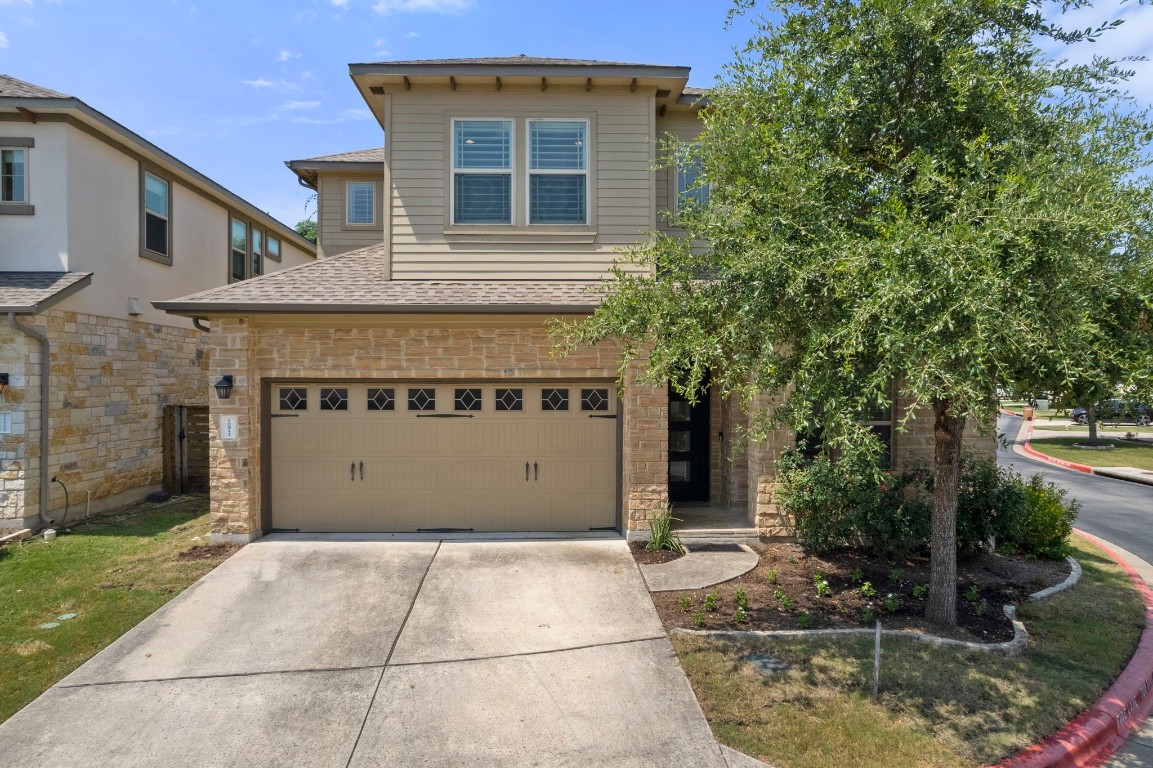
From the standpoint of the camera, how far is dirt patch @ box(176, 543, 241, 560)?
777cm

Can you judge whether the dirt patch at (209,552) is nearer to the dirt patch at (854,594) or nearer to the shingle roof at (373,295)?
the shingle roof at (373,295)

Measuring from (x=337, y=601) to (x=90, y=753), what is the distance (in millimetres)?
2491

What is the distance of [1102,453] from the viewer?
21.0 meters

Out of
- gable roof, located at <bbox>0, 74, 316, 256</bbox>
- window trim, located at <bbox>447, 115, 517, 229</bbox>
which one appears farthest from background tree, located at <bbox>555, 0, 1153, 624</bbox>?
gable roof, located at <bbox>0, 74, 316, 256</bbox>

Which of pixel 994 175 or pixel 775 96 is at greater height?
pixel 775 96

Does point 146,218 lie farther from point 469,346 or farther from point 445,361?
point 469,346

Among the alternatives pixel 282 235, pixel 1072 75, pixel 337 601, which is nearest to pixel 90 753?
pixel 337 601

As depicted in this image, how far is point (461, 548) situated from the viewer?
8.09 m

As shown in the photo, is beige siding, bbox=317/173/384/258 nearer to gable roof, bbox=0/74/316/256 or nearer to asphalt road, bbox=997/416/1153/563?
gable roof, bbox=0/74/316/256

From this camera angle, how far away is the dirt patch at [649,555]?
7.64 m

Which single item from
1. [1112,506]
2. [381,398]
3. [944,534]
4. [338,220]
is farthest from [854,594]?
[338,220]

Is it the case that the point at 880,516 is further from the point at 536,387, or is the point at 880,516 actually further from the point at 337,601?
the point at 337,601

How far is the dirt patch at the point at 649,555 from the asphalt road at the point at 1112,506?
4.28 meters

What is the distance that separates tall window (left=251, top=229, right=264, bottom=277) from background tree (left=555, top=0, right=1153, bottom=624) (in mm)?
12978
